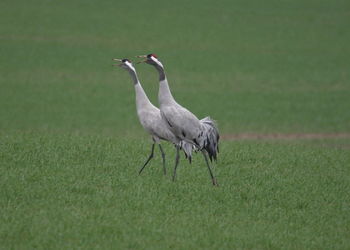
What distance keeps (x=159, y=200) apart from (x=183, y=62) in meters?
20.3

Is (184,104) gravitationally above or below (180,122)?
below

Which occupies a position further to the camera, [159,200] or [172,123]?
[172,123]

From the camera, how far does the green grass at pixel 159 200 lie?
7984mm

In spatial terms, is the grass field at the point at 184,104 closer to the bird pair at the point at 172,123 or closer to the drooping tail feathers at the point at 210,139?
the drooping tail feathers at the point at 210,139

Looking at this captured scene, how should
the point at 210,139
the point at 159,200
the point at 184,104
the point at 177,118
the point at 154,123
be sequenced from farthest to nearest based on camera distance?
the point at 184,104 < the point at 210,139 < the point at 154,123 < the point at 177,118 < the point at 159,200

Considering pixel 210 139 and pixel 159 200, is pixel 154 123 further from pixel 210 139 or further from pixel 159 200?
pixel 159 200

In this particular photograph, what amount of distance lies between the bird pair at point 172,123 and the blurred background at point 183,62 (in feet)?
33.8

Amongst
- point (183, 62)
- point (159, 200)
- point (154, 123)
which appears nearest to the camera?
point (159, 200)

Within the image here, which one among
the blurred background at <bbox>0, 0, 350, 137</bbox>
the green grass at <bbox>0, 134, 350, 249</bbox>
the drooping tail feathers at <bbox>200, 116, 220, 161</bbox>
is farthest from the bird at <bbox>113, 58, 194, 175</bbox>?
the blurred background at <bbox>0, 0, 350, 137</bbox>

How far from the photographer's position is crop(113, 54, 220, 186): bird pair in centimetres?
979

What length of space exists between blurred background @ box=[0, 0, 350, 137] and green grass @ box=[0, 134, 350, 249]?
890cm

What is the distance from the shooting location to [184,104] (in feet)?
78.3

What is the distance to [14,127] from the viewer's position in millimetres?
20656

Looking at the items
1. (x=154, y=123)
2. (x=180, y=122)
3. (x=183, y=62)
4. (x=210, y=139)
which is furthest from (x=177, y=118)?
(x=183, y=62)
